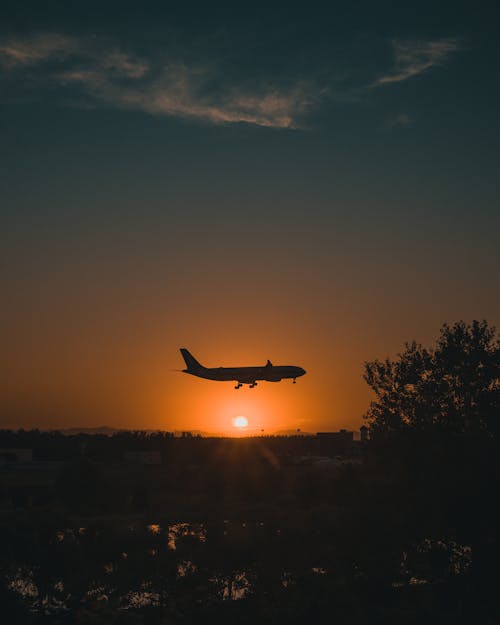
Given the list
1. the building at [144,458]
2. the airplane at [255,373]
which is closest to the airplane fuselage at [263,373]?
the airplane at [255,373]

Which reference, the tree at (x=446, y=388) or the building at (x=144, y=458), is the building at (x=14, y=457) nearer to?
the building at (x=144, y=458)

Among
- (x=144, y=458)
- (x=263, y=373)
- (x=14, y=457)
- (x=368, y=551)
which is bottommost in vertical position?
(x=368, y=551)

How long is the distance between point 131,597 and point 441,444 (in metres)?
21.8

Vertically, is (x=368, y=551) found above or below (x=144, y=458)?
below

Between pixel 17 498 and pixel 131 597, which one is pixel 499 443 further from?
pixel 17 498

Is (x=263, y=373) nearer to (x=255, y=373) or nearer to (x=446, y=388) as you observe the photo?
(x=255, y=373)

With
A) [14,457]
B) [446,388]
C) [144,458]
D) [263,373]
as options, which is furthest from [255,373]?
[14,457]

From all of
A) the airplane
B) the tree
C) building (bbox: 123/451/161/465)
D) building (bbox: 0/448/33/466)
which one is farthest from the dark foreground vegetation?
building (bbox: 123/451/161/465)

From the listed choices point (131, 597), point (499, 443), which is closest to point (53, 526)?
point (131, 597)

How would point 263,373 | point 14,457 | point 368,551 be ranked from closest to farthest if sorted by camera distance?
point 368,551 → point 263,373 → point 14,457

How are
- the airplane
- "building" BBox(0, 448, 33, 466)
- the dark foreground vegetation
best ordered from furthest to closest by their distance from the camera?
"building" BBox(0, 448, 33, 466) < the airplane < the dark foreground vegetation

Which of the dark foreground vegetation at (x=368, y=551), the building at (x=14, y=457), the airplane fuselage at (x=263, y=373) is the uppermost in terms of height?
the airplane fuselage at (x=263, y=373)

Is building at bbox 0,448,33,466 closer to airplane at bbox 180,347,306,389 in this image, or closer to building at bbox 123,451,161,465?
building at bbox 123,451,161,465

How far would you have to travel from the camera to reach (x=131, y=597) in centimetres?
4512
